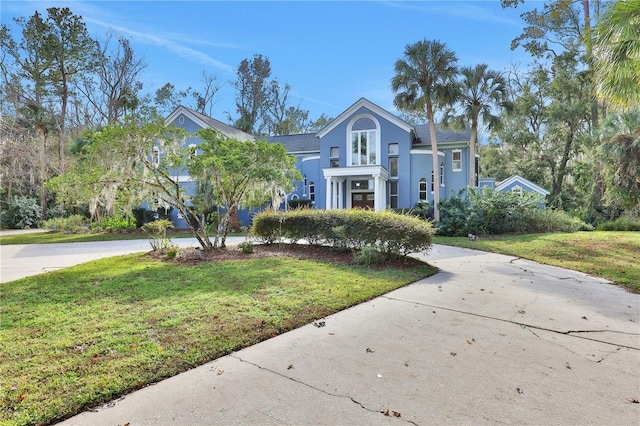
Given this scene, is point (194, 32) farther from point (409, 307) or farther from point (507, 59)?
point (507, 59)

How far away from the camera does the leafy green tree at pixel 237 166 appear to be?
Answer: 340 inches

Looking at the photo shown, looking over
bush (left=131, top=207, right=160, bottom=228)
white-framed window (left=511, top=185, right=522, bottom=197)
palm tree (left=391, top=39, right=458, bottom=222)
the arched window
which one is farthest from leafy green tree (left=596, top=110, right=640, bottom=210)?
bush (left=131, top=207, right=160, bottom=228)

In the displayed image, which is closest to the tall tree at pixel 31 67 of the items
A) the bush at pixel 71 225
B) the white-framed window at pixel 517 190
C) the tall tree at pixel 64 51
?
the tall tree at pixel 64 51

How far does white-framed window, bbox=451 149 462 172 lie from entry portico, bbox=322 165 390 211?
4484mm

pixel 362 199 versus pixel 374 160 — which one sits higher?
pixel 374 160

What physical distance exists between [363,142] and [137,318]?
2017 centimetres

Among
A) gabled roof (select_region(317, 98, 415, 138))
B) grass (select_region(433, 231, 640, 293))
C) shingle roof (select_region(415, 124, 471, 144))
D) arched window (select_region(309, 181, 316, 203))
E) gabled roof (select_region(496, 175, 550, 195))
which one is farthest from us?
arched window (select_region(309, 181, 316, 203))

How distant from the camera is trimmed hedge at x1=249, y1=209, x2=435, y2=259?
762 cm

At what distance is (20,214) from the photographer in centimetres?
2458

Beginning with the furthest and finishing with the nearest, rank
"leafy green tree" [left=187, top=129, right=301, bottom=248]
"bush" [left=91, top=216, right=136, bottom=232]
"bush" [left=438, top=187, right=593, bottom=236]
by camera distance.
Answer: "bush" [left=91, top=216, right=136, bottom=232], "bush" [left=438, top=187, right=593, bottom=236], "leafy green tree" [left=187, top=129, right=301, bottom=248]

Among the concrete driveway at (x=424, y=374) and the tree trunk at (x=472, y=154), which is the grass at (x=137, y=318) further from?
the tree trunk at (x=472, y=154)

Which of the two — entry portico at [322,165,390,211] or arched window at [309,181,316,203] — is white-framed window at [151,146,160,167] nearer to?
entry portico at [322,165,390,211]

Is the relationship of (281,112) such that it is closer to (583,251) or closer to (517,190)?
(517,190)

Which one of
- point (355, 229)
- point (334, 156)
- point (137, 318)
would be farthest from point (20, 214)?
point (137, 318)
